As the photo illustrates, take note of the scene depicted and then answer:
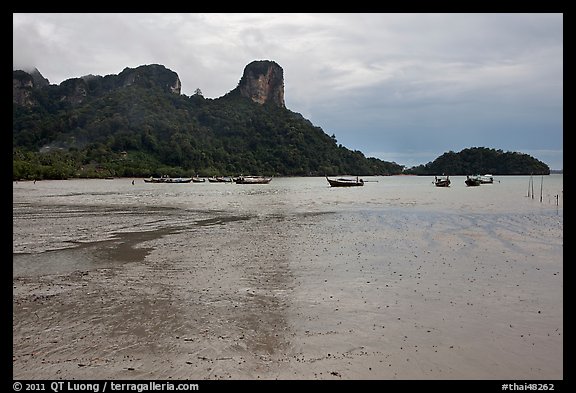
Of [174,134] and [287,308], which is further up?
[174,134]

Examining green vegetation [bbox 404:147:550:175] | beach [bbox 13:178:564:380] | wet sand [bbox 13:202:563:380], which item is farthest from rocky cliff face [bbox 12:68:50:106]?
wet sand [bbox 13:202:563:380]

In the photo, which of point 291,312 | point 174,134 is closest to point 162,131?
point 174,134

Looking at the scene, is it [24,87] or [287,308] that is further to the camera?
[24,87]

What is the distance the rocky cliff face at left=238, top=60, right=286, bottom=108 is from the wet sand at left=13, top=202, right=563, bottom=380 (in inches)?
6749

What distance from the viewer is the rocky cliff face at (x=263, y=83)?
595ft

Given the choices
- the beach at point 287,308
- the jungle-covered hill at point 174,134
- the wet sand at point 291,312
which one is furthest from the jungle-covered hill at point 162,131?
the wet sand at point 291,312

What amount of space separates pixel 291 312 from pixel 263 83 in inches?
7146

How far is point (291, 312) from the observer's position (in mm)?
8352

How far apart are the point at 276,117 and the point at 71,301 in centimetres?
16687

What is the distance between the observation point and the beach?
19.7ft

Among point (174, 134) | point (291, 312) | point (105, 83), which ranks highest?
point (105, 83)

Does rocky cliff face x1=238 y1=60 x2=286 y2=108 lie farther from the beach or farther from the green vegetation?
the beach

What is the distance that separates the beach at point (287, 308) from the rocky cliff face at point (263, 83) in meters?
170

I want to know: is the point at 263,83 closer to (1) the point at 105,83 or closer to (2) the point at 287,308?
(1) the point at 105,83
